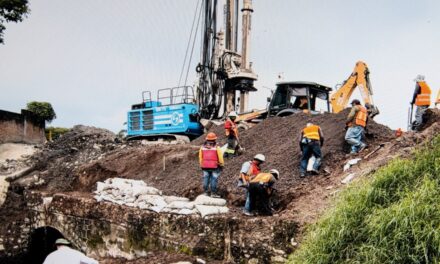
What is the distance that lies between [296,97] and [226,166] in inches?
160

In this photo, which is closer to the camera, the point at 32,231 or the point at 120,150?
the point at 32,231

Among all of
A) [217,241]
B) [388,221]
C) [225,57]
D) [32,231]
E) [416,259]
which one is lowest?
[32,231]

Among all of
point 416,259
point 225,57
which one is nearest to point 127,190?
point 416,259

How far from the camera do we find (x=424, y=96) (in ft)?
36.1

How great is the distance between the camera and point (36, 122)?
22938 mm

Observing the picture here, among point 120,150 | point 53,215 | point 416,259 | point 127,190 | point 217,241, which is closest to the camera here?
point 416,259

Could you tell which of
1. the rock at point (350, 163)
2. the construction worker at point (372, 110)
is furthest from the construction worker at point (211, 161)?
the construction worker at point (372, 110)

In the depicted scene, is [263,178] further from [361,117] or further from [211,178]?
[361,117]

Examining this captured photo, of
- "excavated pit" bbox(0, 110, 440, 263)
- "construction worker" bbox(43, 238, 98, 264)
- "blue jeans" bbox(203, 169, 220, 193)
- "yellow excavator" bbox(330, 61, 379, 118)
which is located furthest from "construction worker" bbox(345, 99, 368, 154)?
"construction worker" bbox(43, 238, 98, 264)

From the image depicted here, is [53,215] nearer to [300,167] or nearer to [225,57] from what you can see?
[300,167]

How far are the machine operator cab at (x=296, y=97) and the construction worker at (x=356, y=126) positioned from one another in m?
3.27

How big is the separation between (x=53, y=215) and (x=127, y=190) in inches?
104

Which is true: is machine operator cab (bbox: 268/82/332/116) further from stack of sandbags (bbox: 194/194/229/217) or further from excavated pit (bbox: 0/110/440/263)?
stack of sandbags (bbox: 194/194/229/217)

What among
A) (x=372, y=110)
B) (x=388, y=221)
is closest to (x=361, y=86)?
(x=372, y=110)
